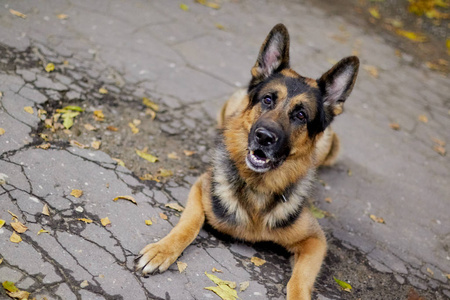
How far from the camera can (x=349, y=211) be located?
5094 mm

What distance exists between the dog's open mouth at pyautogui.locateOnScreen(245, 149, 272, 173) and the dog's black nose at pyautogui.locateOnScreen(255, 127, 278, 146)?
0.14 meters

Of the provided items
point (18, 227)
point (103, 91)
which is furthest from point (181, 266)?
point (103, 91)

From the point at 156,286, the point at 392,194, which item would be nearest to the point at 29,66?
the point at 156,286

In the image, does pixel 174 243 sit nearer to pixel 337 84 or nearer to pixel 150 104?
pixel 337 84

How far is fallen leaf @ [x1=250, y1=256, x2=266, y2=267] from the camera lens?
156 inches

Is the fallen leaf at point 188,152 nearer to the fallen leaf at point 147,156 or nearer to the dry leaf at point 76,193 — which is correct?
the fallen leaf at point 147,156

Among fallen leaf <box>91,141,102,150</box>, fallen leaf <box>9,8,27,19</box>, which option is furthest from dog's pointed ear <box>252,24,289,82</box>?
fallen leaf <box>9,8,27,19</box>

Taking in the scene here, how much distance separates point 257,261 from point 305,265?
1.45 feet

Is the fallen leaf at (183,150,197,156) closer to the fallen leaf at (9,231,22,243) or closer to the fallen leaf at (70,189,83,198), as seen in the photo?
the fallen leaf at (70,189,83,198)

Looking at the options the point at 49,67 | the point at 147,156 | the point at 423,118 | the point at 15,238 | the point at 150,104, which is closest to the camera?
the point at 15,238

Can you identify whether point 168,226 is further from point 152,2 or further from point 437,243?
point 152,2

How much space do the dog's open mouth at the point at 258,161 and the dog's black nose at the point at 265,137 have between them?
0.14m

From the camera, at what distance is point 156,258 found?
3.42 m

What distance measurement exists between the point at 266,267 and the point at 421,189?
2977 millimetres
